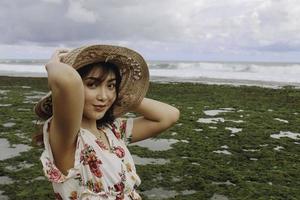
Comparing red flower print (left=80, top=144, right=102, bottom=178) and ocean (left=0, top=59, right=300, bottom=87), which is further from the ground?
red flower print (left=80, top=144, right=102, bottom=178)

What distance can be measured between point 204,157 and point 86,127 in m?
6.17

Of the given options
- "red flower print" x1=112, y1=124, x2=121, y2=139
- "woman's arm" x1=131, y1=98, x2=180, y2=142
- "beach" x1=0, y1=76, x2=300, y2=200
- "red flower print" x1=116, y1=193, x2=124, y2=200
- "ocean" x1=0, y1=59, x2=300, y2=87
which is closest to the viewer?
"red flower print" x1=116, y1=193, x2=124, y2=200

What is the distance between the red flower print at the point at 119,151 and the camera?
8.57 feet

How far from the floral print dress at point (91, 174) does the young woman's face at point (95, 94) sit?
11 cm

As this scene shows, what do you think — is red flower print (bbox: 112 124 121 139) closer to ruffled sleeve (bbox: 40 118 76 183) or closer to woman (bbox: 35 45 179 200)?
woman (bbox: 35 45 179 200)

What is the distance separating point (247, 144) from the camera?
9711 millimetres

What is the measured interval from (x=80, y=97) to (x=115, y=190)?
0.63m

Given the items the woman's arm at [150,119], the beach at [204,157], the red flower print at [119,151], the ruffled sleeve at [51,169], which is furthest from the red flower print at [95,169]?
the beach at [204,157]

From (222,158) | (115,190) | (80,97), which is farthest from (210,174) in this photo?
(80,97)

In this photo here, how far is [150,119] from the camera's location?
3.13 meters

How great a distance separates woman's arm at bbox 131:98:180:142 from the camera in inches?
121

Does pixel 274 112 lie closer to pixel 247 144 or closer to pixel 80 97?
pixel 247 144

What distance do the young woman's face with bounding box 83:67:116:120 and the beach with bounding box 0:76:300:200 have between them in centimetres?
385

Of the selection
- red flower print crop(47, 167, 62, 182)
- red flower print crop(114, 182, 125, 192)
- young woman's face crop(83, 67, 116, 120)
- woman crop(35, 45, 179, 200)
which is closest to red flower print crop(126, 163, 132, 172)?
woman crop(35, 45, 179, 200)
